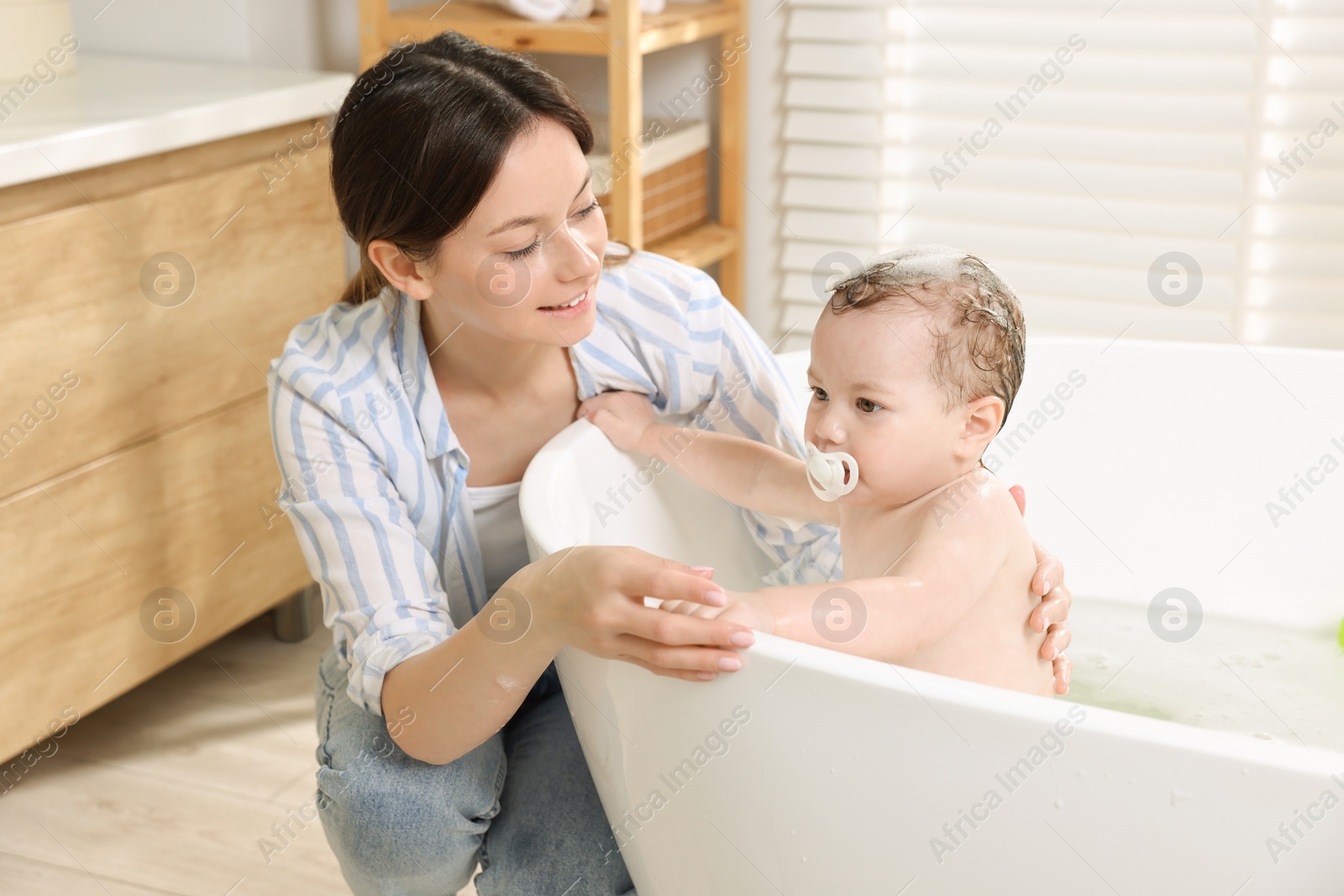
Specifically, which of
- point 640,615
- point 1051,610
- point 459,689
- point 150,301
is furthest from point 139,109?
point 1051,610

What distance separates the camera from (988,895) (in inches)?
31.1

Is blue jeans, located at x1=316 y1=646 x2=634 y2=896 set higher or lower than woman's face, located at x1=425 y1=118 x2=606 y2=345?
lower

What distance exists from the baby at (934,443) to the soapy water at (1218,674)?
15.1 inches

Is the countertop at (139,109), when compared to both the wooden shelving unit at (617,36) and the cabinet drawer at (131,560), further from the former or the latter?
the cabinet drawer at (131,560)

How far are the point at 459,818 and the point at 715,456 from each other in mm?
407

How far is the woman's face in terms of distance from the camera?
1013 millimetres

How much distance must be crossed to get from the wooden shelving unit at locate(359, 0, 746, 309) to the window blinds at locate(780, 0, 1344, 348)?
0.75 ft

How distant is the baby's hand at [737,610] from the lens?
82 cm

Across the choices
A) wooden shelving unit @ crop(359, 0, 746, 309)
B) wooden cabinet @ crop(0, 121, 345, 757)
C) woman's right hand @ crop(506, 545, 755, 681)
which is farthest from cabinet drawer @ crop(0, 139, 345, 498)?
woman's right hand @ crop(506, 545, 755, 681)

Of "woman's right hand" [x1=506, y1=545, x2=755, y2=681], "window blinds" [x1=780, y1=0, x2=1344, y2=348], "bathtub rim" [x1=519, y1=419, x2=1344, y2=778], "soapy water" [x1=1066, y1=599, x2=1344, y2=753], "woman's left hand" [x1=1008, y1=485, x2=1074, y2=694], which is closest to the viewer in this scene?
"bathtub rim" [x1=519, y1=419, x2=1344, y2=778]

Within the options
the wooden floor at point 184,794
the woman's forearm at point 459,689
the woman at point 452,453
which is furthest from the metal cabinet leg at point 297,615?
the woman's forearm at point 459,689

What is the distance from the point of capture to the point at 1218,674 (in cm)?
141

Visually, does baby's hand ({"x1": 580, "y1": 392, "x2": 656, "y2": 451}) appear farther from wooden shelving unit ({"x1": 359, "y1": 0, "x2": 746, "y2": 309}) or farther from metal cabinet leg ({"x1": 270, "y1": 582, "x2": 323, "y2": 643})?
metal cabinet leg ({"x1": 270, "y1": 582, "x2": 323, "y2": 643})

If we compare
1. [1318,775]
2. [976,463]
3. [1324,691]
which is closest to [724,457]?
[976,463]
